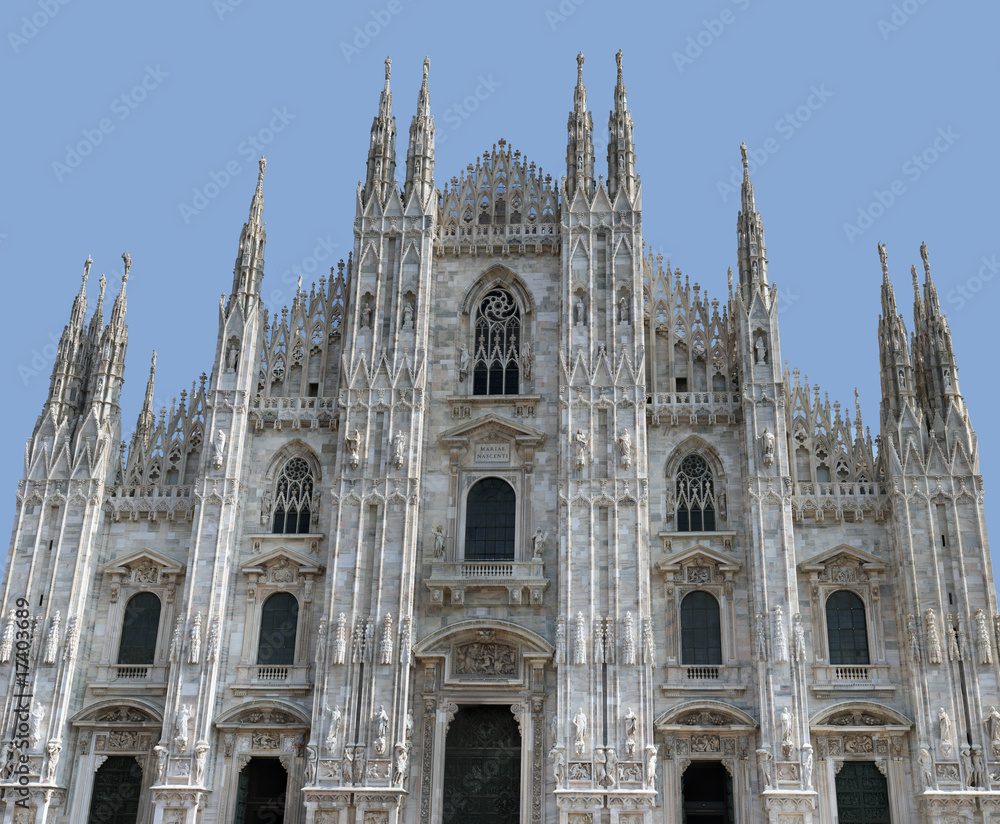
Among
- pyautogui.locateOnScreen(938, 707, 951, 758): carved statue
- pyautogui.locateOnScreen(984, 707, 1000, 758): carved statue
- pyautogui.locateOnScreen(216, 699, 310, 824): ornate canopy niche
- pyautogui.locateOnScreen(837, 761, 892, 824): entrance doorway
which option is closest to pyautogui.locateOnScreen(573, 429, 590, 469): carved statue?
pyautogui.locateOnScreen(216, 699, 310, 824): ornate canopy niche

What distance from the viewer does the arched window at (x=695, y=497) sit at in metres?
30.7

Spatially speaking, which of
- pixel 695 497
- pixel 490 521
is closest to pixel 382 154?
pixel 490 521

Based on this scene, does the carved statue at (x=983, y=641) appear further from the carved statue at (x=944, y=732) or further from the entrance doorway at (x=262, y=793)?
the entrance doorway at (x=262, y=793)

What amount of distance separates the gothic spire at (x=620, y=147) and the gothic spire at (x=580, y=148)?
1.97 feet

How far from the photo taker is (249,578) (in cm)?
3056

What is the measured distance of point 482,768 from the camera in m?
28.9

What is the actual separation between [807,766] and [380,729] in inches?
420

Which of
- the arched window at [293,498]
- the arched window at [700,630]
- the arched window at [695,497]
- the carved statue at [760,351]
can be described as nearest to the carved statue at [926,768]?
the arched window at [700,630]

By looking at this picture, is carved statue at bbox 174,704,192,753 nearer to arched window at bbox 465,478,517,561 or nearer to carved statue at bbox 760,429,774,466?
arched window at bbox 465,478,517,561

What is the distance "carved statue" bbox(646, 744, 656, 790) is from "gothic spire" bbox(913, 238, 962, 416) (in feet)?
40.6

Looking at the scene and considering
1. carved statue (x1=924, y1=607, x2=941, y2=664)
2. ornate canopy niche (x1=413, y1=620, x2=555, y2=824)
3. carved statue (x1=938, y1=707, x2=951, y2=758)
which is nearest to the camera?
carved statue (x1=938, y1=707, x2=951, y2=758)

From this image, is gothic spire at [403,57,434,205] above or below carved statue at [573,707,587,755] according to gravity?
above

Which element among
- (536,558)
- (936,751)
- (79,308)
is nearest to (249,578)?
(536,558)

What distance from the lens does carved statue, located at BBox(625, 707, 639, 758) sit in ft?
89.9
